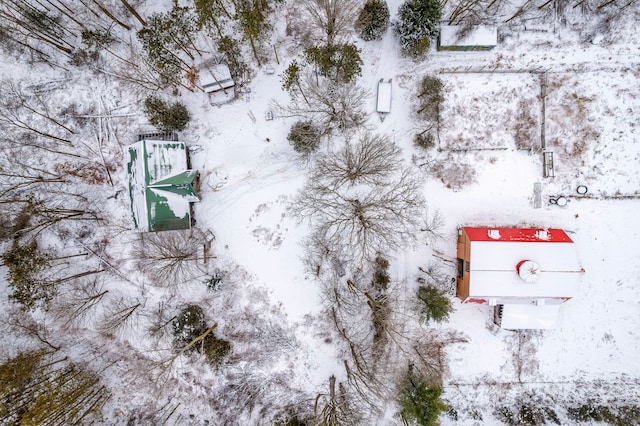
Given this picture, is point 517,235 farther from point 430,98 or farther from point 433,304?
point 430,98

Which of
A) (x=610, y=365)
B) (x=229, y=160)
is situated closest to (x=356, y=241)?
(x=229, y=160)

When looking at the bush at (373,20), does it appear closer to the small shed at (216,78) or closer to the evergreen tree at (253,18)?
the evergreen tree at (253,18)

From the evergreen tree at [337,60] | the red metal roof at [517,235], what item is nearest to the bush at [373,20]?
the evergreen tree at [337,60]

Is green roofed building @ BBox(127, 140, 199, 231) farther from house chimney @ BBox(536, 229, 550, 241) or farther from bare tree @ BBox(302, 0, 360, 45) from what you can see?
house chimney @ BBox(536, 229, 550, 241)

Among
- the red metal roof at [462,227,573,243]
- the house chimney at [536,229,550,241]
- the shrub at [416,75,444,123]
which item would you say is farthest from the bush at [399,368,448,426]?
the shrub at [416,75,444,123]

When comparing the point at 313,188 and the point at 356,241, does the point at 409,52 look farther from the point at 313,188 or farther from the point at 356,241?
the point at 356,241

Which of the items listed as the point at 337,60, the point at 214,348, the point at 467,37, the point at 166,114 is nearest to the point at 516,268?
the point at 467,37
